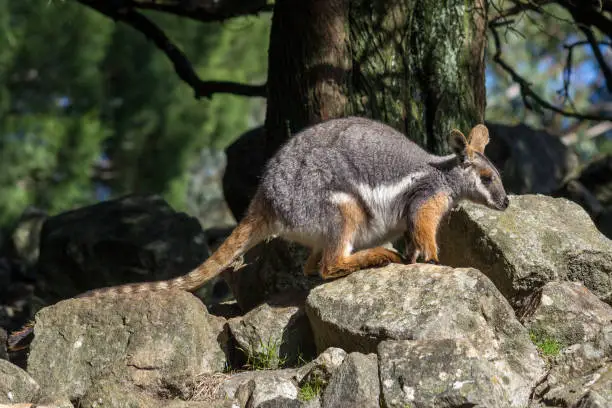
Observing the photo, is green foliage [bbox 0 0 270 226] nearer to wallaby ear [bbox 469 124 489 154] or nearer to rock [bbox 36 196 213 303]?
rock [bbox 36 196 213 303]

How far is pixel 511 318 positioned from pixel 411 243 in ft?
4.61

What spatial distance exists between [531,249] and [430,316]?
1.41 m

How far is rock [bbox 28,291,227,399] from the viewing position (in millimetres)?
7242

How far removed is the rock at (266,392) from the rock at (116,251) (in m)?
4.68

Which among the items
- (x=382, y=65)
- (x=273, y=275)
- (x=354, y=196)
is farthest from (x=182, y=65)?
(x=354, y=196)

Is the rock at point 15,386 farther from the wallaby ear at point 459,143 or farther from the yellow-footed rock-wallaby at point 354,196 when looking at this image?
the wallaby ear at point 459,143

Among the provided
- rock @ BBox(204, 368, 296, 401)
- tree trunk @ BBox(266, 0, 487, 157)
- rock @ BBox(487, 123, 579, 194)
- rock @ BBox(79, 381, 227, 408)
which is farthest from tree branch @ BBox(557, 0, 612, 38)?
rock @ BBox(79, 381, 227, 408)

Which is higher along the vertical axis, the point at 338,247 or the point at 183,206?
the point at 338,247

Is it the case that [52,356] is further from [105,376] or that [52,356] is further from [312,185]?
[312,185]

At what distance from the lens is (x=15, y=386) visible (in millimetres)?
6727

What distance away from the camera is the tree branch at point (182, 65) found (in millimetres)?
11938

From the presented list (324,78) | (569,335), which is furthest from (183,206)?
(569,335)

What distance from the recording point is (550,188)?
14703mm

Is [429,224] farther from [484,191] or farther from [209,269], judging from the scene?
[209,269]
